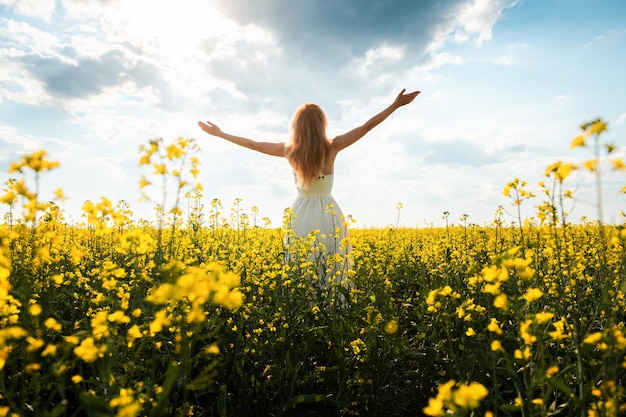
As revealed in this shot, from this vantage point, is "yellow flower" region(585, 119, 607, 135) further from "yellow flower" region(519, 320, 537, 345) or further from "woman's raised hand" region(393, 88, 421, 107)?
"woman's raised hand" region(393, 88, 421, 107)

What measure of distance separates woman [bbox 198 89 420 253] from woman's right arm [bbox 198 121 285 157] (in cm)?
14

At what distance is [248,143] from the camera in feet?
19.7

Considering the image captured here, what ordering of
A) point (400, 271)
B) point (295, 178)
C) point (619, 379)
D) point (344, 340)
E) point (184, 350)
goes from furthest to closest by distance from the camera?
A: point (400, 271) → point (295, 178) → point (344, 340) → point (619, 379) → point (184, 350)

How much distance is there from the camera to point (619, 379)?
2855mm

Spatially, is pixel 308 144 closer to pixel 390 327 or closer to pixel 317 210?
pixel 317 210

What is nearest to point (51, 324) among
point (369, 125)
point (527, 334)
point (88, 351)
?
point (88, 351)

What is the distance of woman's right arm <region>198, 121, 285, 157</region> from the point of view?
5.89m

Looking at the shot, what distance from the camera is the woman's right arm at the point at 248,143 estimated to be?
5.89m

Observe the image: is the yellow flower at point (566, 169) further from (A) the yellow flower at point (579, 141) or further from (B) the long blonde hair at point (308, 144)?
(B) the long blonde hair at point (308, 144)

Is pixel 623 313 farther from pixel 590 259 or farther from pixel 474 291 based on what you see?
pixel 590 259

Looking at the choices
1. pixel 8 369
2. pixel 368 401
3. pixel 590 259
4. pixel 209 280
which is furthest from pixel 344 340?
pixel 590 259

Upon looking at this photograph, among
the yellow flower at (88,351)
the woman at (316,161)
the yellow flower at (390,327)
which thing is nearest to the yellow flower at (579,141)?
the yellow flower at (390,327)

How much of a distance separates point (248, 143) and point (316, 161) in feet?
3.61

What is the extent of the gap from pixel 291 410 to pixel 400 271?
3.82 metres
